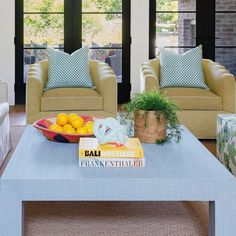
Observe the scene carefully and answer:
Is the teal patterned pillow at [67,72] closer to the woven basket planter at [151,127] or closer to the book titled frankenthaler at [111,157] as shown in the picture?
the woven basket planter at [151,127]

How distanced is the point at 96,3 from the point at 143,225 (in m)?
5.93

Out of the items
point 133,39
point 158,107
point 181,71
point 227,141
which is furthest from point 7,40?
point 158,107

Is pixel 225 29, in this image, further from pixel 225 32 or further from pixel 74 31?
pixel 74 31

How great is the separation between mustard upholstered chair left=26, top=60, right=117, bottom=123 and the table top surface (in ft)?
6.68

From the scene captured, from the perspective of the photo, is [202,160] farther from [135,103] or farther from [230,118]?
[230,118]

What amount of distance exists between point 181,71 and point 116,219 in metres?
3.11

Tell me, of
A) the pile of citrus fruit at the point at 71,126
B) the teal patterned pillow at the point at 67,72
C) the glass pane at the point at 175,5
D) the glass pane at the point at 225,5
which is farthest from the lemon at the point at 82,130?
the glass pane at the point at 225,5

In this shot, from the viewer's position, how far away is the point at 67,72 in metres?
6.14

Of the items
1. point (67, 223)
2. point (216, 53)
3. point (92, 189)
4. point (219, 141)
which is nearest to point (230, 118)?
point (219, 141)

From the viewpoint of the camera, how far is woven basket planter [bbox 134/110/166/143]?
11.6 feet

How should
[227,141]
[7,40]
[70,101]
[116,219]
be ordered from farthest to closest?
[7,40]
[70,101]
[227,141]
[116,219]

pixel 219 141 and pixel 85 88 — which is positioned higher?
pixel 85 88

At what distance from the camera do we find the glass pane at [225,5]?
28.5 feet

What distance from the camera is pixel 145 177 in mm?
2680
